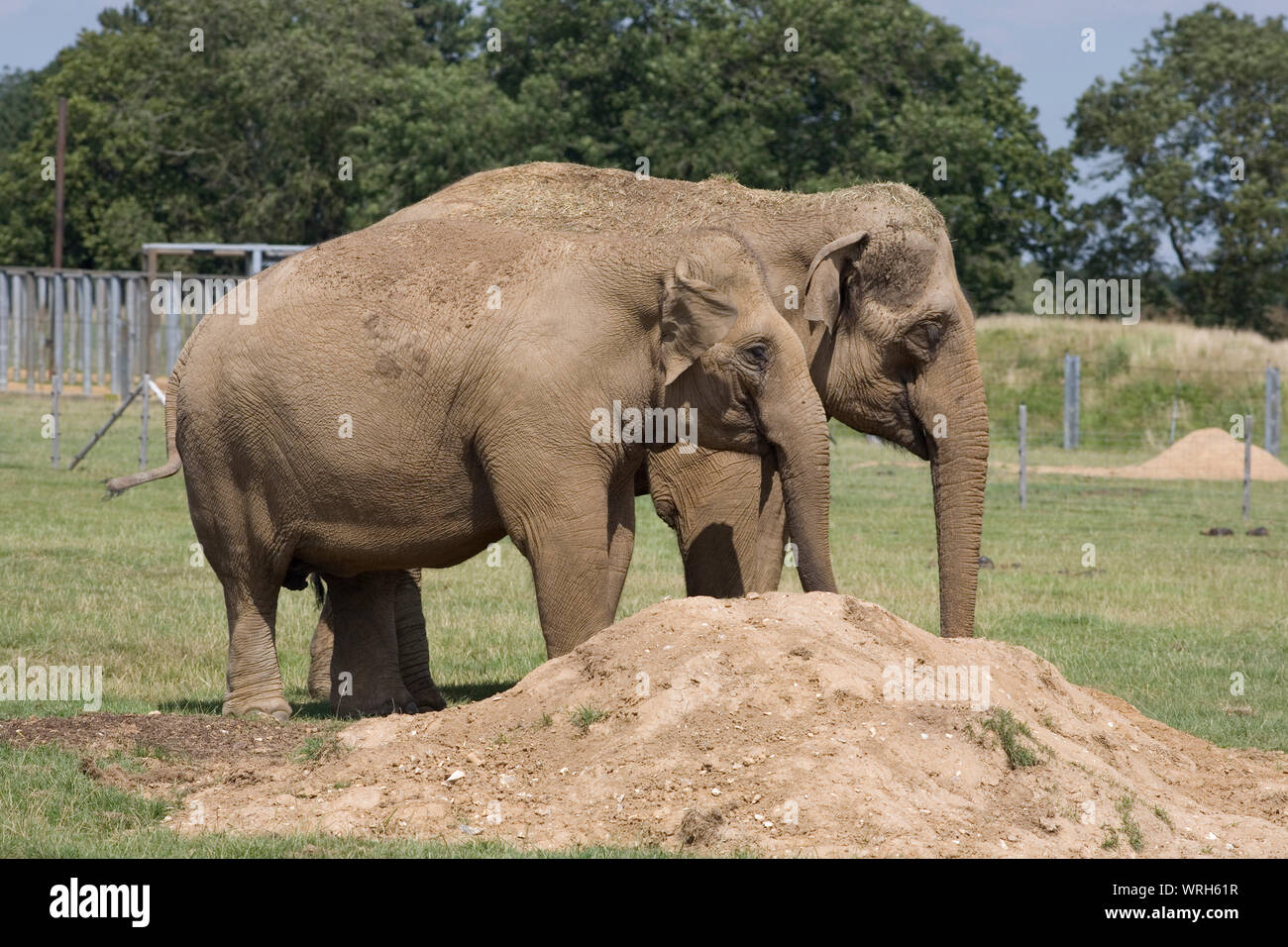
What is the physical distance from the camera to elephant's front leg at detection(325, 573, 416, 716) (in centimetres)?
1147

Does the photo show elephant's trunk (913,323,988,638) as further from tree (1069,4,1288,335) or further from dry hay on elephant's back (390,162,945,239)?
tree (1069,4,1288,335)

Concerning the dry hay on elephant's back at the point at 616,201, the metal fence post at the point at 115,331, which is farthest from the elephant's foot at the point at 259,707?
the metal fence post at the point at 115,331

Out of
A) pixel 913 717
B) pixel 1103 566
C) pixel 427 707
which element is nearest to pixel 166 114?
pixel 1103 566

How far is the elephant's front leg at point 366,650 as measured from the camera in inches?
452

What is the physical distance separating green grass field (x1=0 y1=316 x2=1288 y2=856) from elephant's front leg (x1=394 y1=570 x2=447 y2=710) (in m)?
0.29

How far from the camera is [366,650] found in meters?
11.5

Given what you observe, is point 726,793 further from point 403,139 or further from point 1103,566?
point 403,139

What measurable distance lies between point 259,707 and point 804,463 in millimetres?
3651

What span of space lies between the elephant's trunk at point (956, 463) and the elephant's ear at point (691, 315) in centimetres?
190

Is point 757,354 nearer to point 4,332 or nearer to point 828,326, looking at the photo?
point 828,326

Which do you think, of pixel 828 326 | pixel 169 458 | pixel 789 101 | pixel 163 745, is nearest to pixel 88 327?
pixel 789 101

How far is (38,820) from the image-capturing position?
8086mm

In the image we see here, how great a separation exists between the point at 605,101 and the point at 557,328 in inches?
1685

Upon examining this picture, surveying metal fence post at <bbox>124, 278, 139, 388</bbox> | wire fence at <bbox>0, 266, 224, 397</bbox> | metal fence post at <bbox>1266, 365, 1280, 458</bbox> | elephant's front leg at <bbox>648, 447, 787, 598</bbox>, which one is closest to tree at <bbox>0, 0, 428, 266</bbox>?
wire fence at <bbox>0, 266, 224, 397</bbox>
